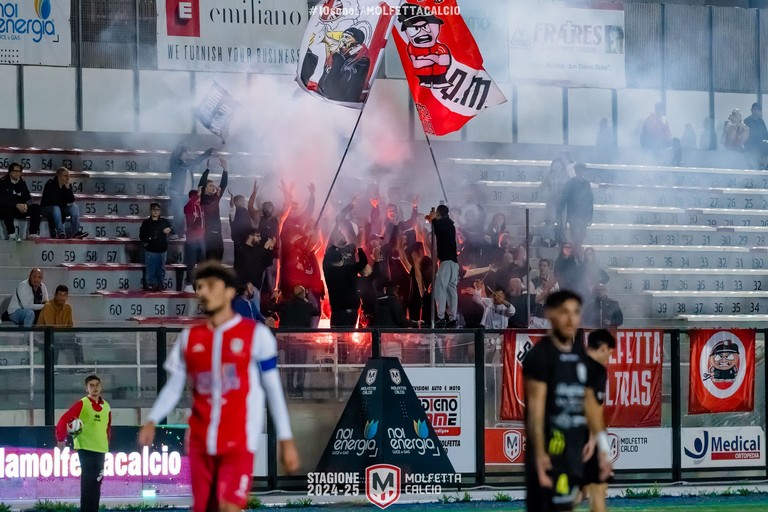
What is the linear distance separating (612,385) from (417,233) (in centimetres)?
654

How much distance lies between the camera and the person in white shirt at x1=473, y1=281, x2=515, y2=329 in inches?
826

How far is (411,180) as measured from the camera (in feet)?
103

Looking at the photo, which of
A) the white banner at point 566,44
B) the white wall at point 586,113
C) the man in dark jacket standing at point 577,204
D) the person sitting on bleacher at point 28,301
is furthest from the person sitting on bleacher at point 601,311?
the white banner at point 566,44

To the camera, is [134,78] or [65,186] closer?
[65,186]

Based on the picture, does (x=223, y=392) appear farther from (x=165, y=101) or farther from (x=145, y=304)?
(x=165, y=101)

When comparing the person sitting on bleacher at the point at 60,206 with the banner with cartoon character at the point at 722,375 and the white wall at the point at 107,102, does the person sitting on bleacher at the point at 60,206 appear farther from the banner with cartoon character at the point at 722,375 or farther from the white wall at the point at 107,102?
the banner with cartoon character at the point at 722,375

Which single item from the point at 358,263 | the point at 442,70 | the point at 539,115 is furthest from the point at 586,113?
the point at 358,263

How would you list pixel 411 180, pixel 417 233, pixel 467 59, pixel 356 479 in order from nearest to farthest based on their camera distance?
pixel 356 479, pixel 467 59, pixel 417 233, pixel 411 180

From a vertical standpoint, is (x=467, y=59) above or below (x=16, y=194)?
above

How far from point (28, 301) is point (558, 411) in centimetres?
1252

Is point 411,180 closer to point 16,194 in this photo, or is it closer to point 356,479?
point 16,194

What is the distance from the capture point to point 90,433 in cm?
1393

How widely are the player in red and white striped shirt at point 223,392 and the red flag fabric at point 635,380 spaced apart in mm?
8608

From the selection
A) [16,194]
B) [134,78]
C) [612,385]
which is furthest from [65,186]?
[612,385]
